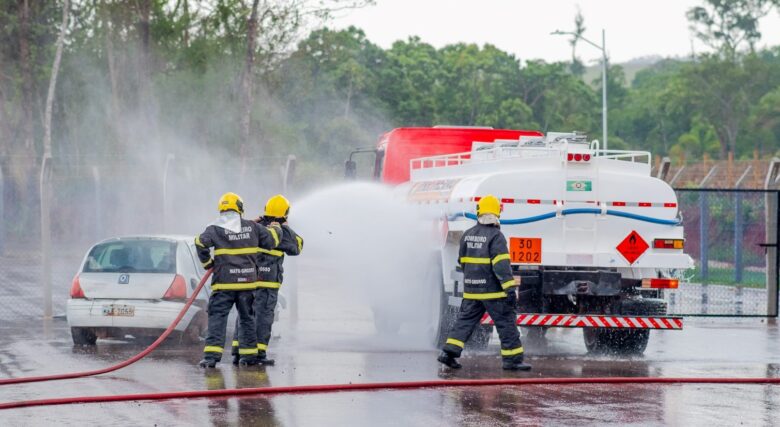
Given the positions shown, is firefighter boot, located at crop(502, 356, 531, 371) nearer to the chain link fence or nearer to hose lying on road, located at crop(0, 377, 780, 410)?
hose lying on road, located at crop(0, 377, 780, 410)

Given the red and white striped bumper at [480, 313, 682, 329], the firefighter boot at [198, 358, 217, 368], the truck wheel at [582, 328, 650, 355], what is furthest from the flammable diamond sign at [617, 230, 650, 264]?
the firefighter boot at [198, 358, 217, 368]

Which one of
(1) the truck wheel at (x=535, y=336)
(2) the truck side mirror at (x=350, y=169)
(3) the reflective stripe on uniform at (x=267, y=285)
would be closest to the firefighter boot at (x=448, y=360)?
(3) the reflective stripe on uniform at (x=267, y=285)

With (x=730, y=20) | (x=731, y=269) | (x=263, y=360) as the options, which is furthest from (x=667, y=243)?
(x=730, y=20)

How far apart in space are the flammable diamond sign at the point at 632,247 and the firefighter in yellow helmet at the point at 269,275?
3.27 metres

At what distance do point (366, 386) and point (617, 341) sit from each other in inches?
181

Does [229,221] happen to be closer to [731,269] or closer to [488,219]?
[488,219]

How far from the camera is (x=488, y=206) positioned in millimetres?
12070

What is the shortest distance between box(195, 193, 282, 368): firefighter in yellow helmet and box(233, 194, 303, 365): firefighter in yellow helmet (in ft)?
0.86

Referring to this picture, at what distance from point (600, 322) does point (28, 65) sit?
3641cm

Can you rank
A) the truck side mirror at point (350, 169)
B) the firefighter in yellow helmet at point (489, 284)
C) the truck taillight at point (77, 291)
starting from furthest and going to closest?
the truck side mirror at point (350, 169) → the truck taillight at point (77, 291) → the firefighter in yellow helmet at point (489, 284)

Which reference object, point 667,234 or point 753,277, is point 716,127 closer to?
point 753,277

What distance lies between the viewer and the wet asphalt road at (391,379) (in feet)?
29.7

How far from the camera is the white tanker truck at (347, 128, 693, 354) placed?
1283 cm

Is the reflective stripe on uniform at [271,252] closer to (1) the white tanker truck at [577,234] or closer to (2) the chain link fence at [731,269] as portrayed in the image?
(1) the white tanker truck at [577,234]
